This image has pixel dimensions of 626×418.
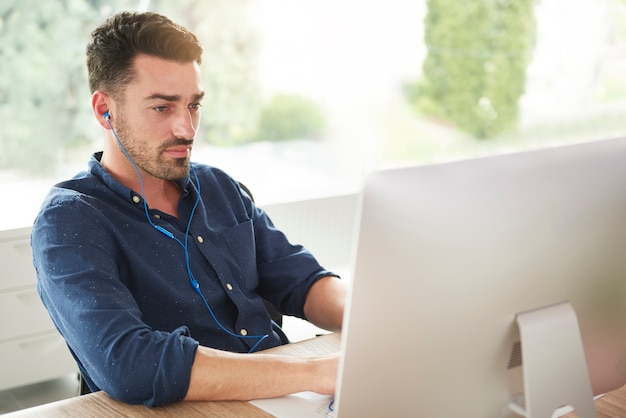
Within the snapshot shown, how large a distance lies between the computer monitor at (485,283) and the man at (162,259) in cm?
36

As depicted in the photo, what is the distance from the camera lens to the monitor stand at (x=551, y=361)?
3.86 feet

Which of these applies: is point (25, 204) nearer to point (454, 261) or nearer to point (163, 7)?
point (163, 7)

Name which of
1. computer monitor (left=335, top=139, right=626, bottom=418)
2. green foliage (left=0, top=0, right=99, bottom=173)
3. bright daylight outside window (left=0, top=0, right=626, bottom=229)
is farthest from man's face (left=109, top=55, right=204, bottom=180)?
green foliage (left=0, top=0, right=99, bottom=173)

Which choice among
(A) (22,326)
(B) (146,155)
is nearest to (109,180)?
(B) (146,155)

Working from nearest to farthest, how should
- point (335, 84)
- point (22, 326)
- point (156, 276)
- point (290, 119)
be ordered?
1. point (156, 276)
2. point (22, 326)
3. point (290, 119)
4. point (335, 84)

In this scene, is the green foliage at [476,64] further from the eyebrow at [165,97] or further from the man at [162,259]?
the eyebrow at [165,97]

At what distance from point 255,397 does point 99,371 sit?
11.0 inches

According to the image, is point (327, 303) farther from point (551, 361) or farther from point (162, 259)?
point (551, 361)

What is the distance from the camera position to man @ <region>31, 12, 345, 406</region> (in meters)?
1.46

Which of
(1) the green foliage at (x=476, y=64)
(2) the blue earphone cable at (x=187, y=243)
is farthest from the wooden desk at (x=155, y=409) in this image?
(1) the green foliage at (x=476, y=64)

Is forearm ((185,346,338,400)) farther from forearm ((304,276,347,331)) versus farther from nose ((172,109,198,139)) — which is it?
nose ((172,109,198,139))

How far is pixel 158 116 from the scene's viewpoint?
1.82m

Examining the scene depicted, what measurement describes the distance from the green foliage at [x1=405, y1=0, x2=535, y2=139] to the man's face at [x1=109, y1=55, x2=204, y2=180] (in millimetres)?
3521

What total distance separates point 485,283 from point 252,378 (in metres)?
0.52
